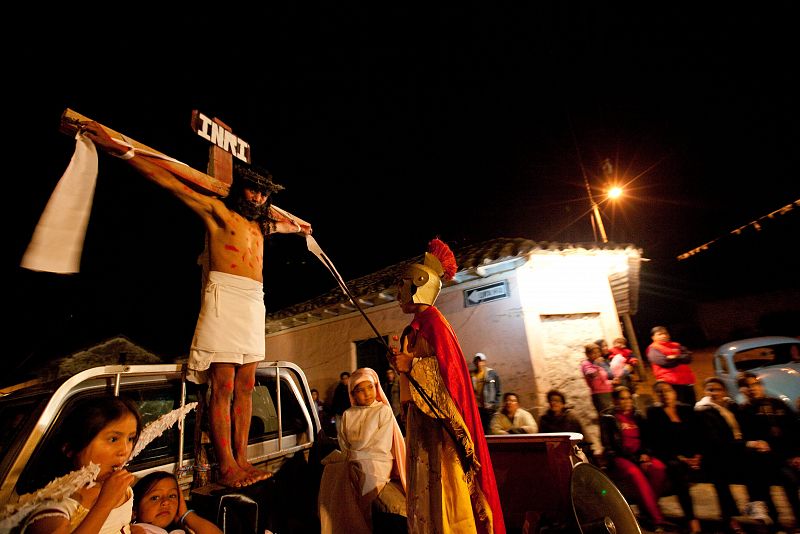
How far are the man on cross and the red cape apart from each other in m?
1.37

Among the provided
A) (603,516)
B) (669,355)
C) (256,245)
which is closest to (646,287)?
(669,355)

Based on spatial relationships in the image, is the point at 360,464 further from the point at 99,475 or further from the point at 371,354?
the point at 371,354

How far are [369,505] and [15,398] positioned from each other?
2.85 metres

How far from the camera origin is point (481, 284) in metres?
8.52

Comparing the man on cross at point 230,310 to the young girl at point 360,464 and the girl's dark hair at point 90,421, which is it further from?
Answer: the young girl at point 360,464

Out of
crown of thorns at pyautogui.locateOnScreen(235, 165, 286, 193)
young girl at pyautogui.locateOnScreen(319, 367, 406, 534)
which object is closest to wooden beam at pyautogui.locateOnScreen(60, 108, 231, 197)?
crown of thorns at pyautogui.locateOnScreen(235, 165, 286, 193)

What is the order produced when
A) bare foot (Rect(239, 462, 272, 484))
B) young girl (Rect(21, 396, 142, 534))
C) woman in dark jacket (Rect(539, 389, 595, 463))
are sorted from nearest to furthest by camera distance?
young girl (Rect(21, 396, 142, 534)) → bare foot (Rect(239, 462, 272, 484)) → woman in dark jacket (Rect(539, 389, 595, 463))

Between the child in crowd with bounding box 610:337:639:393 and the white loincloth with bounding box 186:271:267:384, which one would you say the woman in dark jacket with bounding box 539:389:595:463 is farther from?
the white loincloth with bounding box 186:271:267:384

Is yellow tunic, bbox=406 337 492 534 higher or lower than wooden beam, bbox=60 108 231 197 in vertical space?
lower

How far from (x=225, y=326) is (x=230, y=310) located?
122mm

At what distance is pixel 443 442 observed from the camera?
258 centimetres

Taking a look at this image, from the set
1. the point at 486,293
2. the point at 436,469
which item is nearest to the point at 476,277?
the point at 486,293

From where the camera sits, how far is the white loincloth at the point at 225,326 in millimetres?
2613

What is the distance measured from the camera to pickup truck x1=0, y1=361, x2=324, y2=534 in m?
2.13
